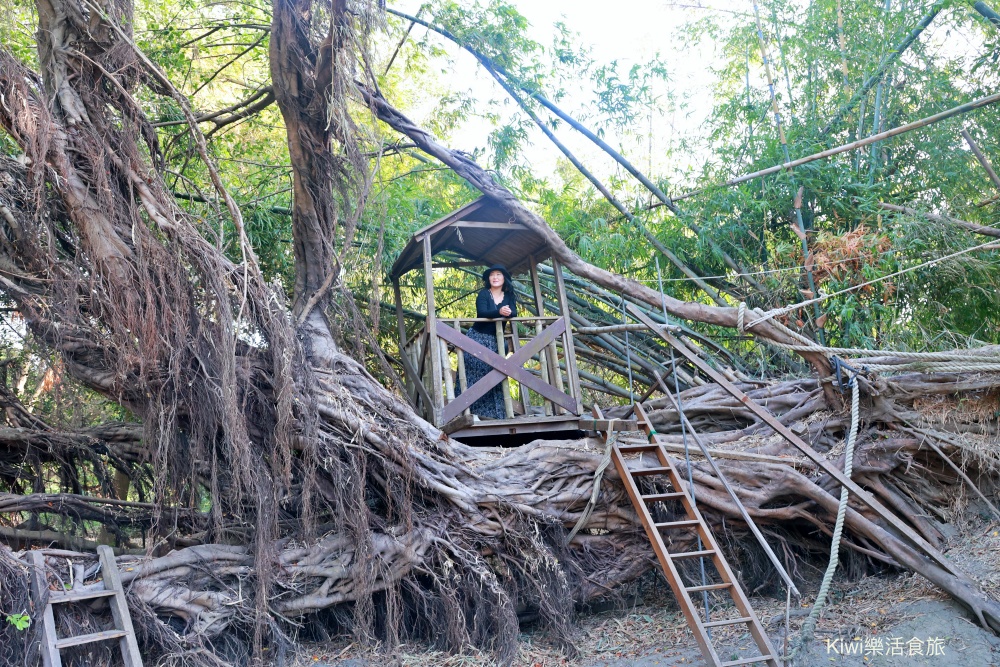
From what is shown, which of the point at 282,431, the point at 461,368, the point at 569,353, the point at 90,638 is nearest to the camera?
the point at 90,638

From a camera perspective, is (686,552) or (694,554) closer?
(694,554)

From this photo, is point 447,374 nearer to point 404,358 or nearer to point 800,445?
point 404,358

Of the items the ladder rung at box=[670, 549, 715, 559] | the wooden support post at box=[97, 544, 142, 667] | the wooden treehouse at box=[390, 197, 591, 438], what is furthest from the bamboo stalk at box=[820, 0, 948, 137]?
the wooden support post at box=[97, 544, 142, 667]

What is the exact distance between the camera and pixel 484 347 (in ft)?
19.7

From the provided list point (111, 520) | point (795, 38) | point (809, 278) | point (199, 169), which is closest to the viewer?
point (111, 520)

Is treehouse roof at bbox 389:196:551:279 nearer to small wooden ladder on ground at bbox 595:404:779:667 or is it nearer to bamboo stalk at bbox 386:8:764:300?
bamboo stalk at bbox 386:8:764:300

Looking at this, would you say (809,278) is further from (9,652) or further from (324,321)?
(9,652)

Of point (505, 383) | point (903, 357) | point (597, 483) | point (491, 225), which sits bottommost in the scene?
point (597, 483)

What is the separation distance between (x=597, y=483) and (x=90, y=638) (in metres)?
3.18

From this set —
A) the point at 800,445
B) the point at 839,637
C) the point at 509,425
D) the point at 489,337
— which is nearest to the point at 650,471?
the point at 800,445

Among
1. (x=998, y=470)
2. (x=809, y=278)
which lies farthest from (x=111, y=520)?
(x=998, y=470)

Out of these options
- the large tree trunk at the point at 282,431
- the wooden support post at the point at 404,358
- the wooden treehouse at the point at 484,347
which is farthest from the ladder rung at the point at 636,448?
the wooden support post at the point at 404,358

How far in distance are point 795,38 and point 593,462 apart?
511cm

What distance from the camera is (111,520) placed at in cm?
559
